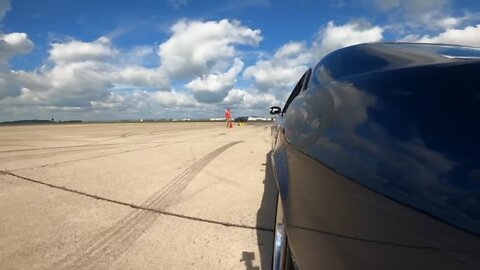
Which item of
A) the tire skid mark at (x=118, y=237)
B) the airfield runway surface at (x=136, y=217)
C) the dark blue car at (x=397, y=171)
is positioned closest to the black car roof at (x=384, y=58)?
the dark blue car at (x=397, y=171)

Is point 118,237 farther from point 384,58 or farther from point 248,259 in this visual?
point 384,58

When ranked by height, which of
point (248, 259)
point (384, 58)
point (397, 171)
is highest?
point (384, 58)

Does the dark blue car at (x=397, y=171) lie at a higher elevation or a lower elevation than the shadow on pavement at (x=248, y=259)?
higher

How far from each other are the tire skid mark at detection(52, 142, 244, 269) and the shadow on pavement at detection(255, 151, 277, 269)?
1.23 meters

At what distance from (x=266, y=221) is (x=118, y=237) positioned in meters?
1.62

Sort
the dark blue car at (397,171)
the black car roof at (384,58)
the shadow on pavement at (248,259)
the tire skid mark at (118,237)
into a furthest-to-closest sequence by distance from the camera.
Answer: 1. the tire skid mark at (118,237)
2. the shadow on pavement at (248,259)
3. the black car roof at (384,58)
4. the dark blue car at (397,171)

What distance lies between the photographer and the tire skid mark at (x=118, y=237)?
10.3ft

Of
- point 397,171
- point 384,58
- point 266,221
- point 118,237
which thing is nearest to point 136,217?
point 118,237

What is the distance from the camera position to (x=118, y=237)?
3.67m

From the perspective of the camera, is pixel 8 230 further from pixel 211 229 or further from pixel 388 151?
pixel 388 151

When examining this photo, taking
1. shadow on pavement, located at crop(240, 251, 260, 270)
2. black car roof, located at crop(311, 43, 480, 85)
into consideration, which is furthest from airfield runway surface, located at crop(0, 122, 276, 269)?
black car roof, located at crop(311, 43, 480, 85)

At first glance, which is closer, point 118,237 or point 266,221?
point 118,237

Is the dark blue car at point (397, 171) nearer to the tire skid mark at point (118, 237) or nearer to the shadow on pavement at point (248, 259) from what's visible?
the shadow on pavement at point (248, 259)

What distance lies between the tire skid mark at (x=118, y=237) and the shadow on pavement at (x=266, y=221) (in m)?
1.23
